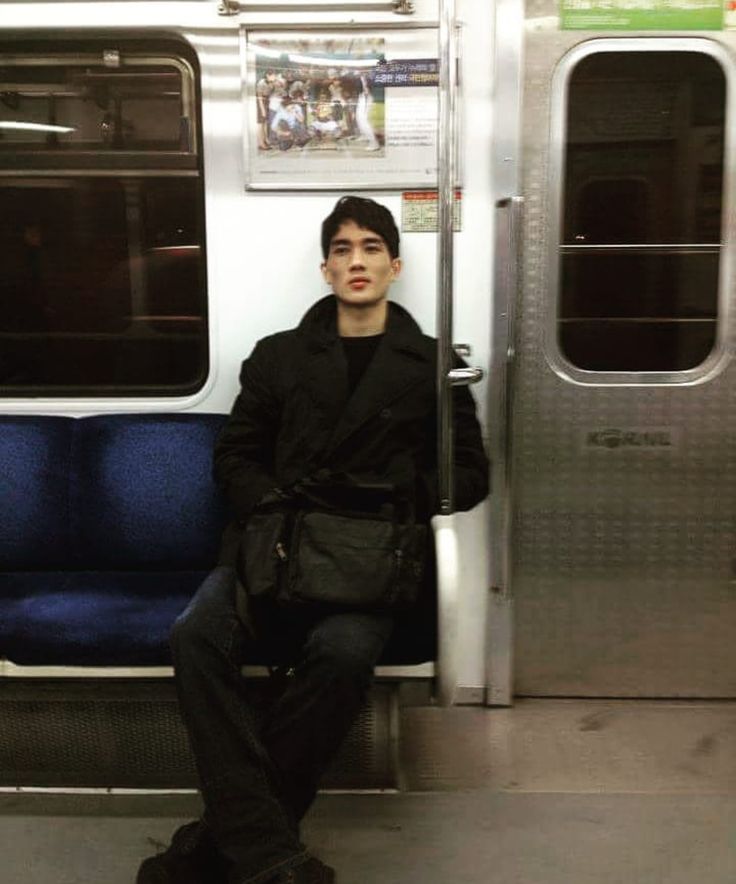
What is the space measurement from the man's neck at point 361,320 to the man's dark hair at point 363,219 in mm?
163

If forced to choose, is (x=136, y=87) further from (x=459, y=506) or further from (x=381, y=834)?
(x=381, y=834)

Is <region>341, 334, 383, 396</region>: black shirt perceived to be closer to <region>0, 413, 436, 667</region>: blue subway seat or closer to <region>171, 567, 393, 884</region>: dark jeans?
<region>0, 413, 436, 667</region>: blue subway seat

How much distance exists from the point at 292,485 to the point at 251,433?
0.25 m

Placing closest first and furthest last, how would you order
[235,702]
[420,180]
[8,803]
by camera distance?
[235,702] < [8,803] < [420,180]

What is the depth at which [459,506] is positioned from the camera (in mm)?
2689

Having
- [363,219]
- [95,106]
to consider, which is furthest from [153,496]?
[95,106]

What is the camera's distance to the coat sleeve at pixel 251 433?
280 centimetres

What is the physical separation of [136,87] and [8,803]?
2.13 m

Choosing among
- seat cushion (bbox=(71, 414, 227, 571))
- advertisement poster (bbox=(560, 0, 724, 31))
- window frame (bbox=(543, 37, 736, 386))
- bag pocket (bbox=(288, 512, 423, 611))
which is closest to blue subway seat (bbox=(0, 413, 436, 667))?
seat cushion (bbox=(71, 414, 227, 571))

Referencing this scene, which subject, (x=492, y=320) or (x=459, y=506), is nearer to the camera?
(x=459, y=506)

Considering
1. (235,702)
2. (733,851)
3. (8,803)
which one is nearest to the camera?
(235,702)

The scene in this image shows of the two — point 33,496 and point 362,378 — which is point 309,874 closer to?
point 362,378

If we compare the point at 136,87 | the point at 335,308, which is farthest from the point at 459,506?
the point at 136,87

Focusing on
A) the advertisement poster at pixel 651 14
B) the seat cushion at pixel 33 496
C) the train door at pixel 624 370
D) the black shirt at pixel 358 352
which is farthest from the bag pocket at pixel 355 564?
the advertisement poster at pixel 651 14
